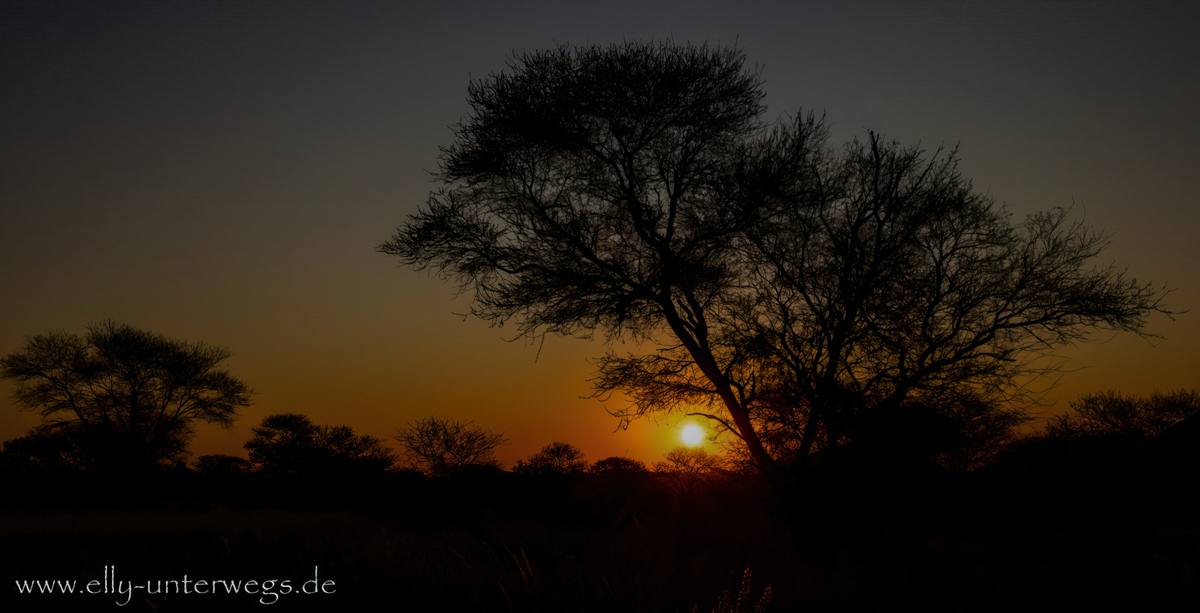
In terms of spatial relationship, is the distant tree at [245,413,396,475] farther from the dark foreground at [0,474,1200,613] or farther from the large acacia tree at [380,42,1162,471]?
the large acacia tree at [380,42,1162,471]

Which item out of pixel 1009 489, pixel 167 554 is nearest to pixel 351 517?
pixel 167 554

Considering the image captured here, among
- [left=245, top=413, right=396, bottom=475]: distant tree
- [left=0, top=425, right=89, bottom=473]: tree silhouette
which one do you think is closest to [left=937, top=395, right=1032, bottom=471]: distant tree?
[left=245, top=413, right=396, bottom=475]: distant tree

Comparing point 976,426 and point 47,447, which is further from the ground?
point 47,447

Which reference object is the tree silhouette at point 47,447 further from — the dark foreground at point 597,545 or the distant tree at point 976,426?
the distant tree at point 976,426

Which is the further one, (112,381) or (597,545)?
(112,381)

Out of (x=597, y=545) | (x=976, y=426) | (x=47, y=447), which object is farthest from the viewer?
(x=47, y=447)

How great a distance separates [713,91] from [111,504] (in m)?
13.2

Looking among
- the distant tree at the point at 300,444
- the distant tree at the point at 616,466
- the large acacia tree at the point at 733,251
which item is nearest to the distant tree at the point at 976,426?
the large acacia tree at the point at 733,251

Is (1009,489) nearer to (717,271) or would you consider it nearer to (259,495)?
(717,271)

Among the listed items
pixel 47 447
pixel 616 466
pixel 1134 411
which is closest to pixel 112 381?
pixel 47 447

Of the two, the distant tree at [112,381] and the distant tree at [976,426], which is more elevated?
the distant tree at [112,381]

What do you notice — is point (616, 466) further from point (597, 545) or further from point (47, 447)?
point (47, 447)

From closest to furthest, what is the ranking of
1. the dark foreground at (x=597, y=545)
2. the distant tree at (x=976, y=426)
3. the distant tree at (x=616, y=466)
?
1. the dark foreground at (x=597, y=545)
2. the distant tree at (x=976, y=426)
3. the distant tree at (x=616, y=466)

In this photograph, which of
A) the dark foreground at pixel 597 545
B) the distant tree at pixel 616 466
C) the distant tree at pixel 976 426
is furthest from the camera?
the distant tree at pixel 616 466
